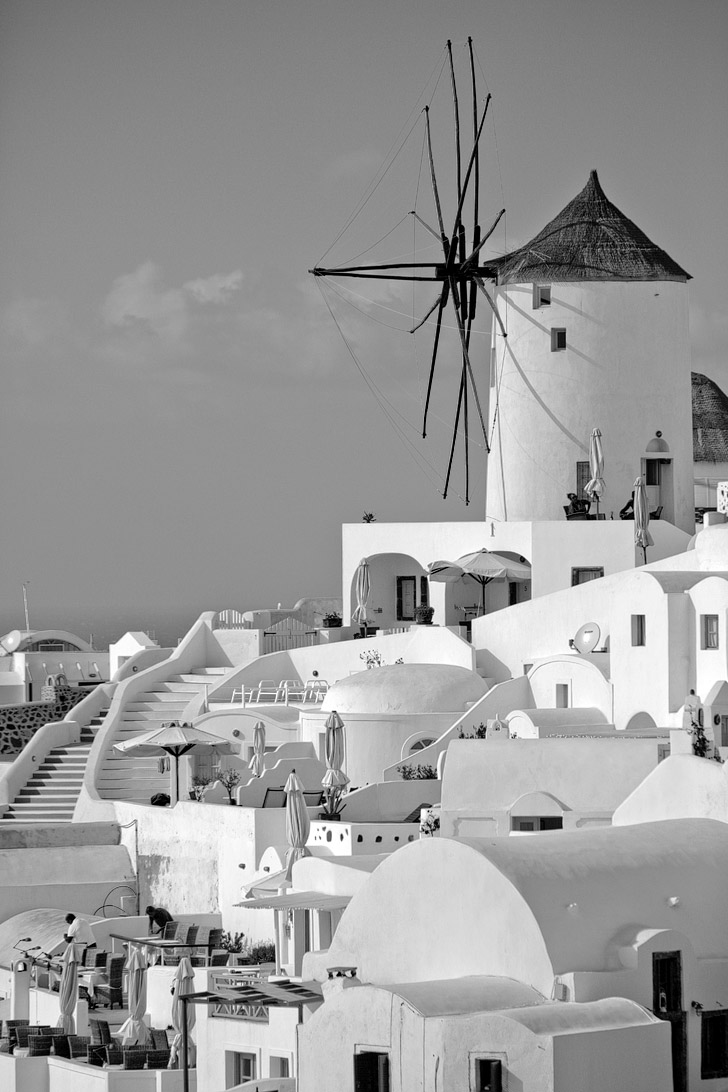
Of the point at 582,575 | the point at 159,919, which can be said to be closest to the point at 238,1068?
the point at 159,919

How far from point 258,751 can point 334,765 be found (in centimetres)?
288

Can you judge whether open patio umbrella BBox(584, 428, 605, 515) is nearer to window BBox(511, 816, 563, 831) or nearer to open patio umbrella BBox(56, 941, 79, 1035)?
window BBox(511, 816, 563, 831)

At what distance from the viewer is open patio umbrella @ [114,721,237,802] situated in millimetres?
34812

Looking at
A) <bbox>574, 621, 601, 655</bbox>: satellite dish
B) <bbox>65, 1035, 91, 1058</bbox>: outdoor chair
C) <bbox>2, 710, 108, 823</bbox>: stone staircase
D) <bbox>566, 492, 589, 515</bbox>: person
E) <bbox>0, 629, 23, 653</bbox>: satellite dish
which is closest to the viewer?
<bbox>65, 1035, 91, 1058</bbox>: outdoor chair

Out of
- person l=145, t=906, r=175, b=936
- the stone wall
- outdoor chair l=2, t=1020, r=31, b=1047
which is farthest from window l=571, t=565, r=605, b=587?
outdoor chair l=2, t=1020, r=31, b=1047

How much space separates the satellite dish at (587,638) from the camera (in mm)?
34406

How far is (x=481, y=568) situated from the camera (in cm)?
3916

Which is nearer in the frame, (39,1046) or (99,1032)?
(39,1046)

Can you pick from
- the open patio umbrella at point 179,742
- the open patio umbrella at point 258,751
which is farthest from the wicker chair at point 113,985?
the open patio umbrella at point 179,742

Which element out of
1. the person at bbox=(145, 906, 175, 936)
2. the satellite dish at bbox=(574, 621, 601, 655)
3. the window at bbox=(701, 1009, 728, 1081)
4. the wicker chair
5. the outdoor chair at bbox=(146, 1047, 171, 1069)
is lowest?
the outdoor chair at bbox=(146, 1047, 171, 1069)

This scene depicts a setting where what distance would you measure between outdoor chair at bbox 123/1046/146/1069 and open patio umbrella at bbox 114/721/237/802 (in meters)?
10.9

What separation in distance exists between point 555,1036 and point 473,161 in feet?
88.5

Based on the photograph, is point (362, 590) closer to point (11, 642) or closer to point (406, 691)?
point (406, 691)

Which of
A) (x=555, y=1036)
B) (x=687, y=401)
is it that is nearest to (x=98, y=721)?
(x=687, y=401)
